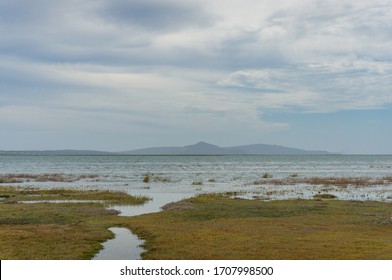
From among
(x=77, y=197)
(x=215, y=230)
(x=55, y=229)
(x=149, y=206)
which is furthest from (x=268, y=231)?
(x=77, y=197)

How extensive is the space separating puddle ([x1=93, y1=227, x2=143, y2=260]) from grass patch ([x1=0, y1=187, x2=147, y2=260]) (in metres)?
0.53

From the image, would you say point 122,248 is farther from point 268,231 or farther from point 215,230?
point 268,231

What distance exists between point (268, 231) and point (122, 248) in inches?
413

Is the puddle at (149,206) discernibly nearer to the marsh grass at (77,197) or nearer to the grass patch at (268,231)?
the marsh grass at (77,197)

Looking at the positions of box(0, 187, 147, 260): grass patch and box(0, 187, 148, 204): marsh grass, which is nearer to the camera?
box(0, 187, 147, 260): grass patch

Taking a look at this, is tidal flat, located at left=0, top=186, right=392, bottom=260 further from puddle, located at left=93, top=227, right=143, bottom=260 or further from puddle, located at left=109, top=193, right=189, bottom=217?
puddle, located at left=109, top=193, right=189, bottom=217

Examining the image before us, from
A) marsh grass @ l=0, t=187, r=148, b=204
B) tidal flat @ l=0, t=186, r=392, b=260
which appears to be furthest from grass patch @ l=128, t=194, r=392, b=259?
marsh grass @ l=0, t=187, r=148, b=204

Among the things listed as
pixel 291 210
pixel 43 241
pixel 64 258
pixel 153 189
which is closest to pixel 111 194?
pixel 153 189

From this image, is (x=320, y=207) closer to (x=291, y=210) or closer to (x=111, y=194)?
(x=291, y=210)

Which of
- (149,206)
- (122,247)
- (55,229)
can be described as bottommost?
(149,206)

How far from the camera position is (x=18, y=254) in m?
23.0

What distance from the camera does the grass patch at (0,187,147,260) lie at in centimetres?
2386

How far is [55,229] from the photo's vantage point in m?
31.1

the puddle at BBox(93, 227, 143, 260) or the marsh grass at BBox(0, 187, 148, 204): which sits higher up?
the puddle at BBox(93, 227, 143, 260)
